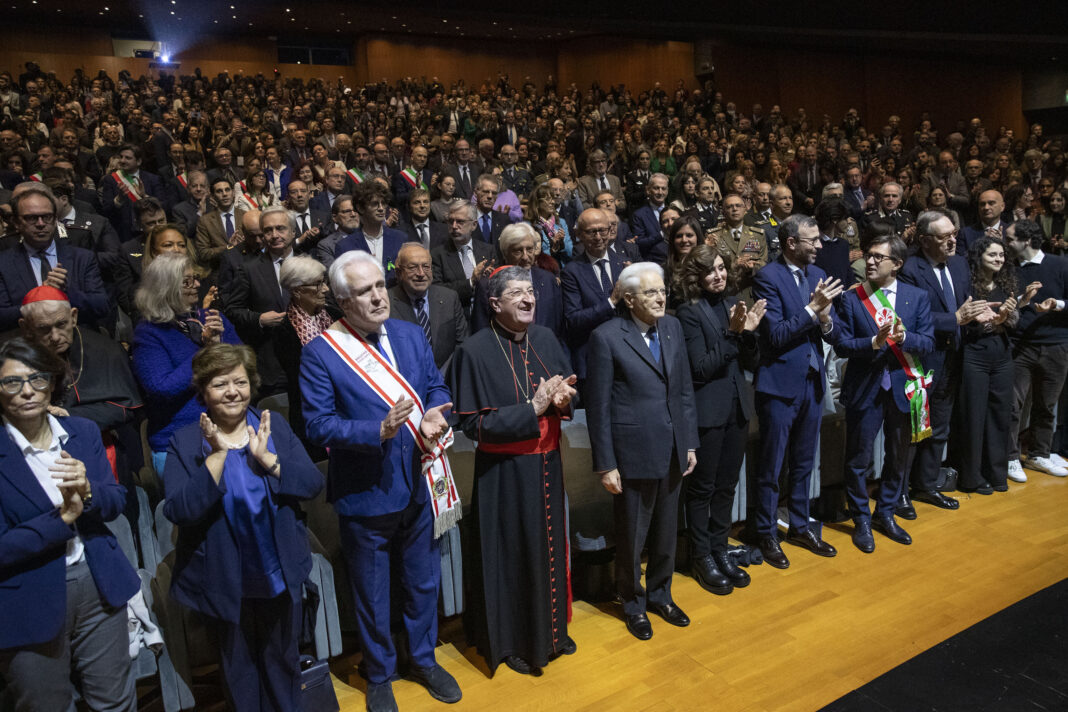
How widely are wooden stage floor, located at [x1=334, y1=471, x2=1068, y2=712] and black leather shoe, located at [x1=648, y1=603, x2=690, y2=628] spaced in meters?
0.04

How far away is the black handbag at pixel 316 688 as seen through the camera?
→ 255 centimetres

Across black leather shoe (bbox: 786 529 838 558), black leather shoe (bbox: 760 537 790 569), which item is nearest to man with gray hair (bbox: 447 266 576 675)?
black leather shoe (bbox: 760 537 790 569)

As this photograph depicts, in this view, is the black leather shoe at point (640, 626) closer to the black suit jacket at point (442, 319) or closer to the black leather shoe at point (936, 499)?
the black suit jacket at point (442, 319)

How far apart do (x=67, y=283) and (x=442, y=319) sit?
172 cm

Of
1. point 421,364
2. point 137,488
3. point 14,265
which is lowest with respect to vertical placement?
point 137,488

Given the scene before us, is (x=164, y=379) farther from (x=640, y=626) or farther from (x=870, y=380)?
(x=870, y=380)

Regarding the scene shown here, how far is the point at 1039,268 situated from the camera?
15.2 feet

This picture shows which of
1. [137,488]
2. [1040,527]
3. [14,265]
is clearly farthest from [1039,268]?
[14,265]

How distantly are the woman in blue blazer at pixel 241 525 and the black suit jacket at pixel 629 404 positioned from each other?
1.13 meters

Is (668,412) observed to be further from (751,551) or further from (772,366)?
(751,551)

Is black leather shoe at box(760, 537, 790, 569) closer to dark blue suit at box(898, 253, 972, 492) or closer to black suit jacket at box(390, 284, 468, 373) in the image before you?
dark blue suit at box(898, 253, 972, 492)

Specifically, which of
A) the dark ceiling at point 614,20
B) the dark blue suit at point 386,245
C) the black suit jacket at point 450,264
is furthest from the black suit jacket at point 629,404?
the dark ceiling at point 614,20

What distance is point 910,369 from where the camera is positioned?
12.7 ft

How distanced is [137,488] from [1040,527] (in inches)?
167
